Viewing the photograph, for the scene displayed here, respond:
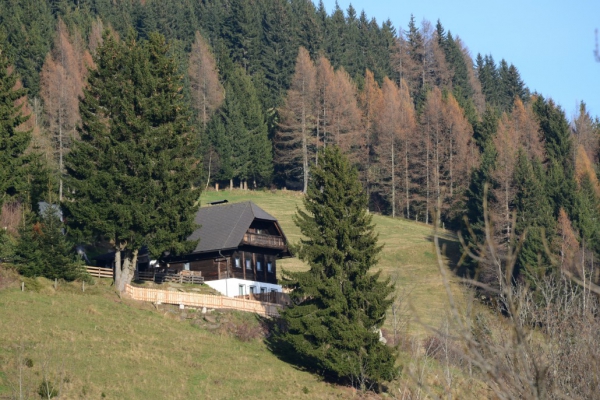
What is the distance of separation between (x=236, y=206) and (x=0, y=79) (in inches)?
663

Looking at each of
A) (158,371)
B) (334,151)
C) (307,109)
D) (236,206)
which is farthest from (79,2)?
(158,371)

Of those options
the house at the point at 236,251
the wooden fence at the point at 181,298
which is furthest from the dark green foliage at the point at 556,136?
the wooden fence at the point at 181,298

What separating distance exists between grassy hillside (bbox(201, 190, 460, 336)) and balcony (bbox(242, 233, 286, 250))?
26.5 feet

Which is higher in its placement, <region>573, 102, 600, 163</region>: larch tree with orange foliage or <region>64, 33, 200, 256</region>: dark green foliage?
<region>573, 102, 600, 163</region>: larch tree with orange foliage

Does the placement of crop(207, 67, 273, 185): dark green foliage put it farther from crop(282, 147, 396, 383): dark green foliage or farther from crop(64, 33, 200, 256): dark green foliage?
crop(282, 147, 396, 383): dark green foliage

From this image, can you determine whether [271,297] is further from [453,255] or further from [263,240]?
[453,255]

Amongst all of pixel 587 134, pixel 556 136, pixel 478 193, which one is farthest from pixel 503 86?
pixel 478 193

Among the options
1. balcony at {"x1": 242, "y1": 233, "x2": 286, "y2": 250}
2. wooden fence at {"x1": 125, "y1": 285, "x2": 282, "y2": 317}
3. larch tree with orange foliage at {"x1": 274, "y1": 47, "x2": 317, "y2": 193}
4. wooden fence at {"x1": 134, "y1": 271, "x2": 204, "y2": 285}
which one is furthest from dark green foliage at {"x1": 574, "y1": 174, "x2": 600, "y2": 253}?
larch tree with orange foliage at {"x1": 274, "y1": 47, "x2": 317, "y2": 193}

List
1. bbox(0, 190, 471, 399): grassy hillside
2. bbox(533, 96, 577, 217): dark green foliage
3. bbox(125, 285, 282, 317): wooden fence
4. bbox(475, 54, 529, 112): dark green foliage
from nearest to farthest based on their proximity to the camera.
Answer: bbox(0, 190, 471, 399): grassy hillside → bbox(125, 285, 282, 317): wooden fence → bbox(533, 96, 577, 217): dark green foliage → bbox(475, 54, 529, 112): dark green foliage

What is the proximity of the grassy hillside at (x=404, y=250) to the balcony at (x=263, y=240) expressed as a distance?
8081 millimetres

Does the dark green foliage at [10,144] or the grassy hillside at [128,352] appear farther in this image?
the dark green foliage at [10,144]

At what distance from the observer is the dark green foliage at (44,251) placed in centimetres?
4638

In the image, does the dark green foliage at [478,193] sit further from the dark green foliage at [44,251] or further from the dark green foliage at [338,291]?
the dark green foliage at [44,251]

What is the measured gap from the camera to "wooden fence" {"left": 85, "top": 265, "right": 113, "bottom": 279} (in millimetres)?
52000
